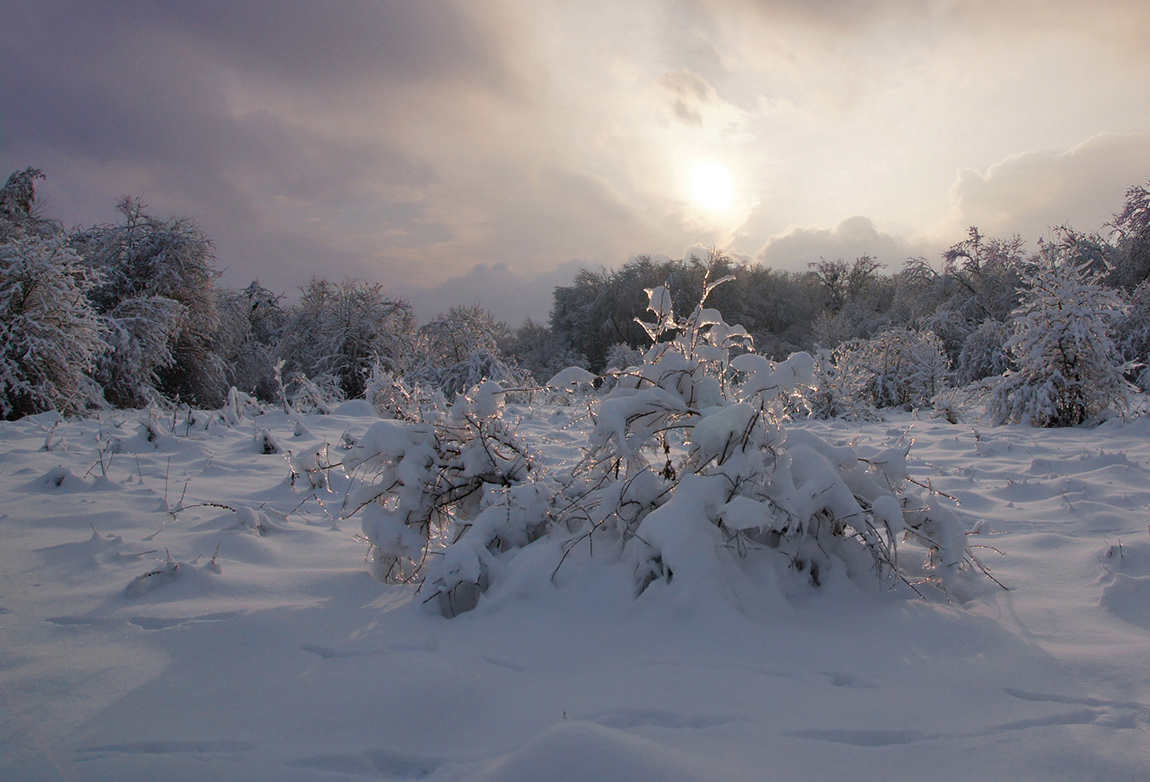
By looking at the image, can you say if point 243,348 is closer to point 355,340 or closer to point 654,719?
point 355,340

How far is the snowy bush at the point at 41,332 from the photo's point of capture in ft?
19.9

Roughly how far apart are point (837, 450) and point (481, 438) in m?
1.42

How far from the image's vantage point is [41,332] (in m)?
6.31

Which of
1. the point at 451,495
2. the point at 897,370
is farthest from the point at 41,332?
the point at 897,370

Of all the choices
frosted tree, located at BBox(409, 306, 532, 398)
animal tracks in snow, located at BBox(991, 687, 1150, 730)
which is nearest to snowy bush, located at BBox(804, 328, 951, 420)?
frosted tree, located at BBox(409, 306, 532, 398)

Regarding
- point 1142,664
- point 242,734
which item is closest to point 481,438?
point 242,734

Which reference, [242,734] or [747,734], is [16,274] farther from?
[747,734]

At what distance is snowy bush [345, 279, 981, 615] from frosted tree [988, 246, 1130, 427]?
504cm

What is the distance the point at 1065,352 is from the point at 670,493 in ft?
19.7

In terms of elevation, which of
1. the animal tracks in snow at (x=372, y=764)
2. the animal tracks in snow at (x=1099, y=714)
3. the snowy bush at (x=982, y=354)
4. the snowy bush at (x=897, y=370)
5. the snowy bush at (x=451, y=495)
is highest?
the snowy bush at (x=982, y=354)

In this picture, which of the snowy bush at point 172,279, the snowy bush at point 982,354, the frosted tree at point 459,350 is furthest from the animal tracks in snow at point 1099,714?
the snowy bush at point 982,354

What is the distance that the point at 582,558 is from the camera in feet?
6.74

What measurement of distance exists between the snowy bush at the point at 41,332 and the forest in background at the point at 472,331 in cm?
2

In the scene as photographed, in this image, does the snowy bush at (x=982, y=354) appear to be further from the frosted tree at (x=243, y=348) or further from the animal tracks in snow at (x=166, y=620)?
the frosted tree at (x=243, y=348)
